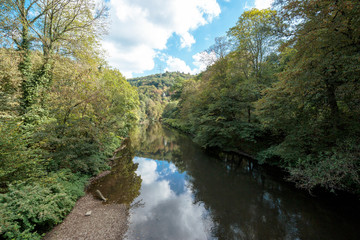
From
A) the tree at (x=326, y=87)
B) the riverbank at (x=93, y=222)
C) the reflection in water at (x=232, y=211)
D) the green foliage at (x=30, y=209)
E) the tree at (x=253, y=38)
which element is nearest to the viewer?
the green foliage at (x=30, y=209)

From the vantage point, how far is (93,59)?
1167 centimetres

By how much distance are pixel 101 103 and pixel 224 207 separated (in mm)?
9903

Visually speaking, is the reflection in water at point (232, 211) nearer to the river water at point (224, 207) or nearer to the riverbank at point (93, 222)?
the river water at point (224, 207)

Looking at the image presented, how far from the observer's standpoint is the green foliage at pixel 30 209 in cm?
349

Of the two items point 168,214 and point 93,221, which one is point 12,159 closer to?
point 93,221

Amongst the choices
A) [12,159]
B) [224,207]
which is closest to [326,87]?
[224,207]

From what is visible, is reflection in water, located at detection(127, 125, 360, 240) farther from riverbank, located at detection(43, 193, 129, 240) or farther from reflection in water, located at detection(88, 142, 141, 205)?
reflection in water, located at detection(88, 142, 141, 205)

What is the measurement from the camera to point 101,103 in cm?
991

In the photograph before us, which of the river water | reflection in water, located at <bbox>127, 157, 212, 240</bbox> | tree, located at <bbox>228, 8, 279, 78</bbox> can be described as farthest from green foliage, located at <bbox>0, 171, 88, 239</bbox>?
Result: tree, located at <bbox>228, 8, 279, 78</bbox>

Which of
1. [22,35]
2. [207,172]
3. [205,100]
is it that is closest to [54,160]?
[22,35]

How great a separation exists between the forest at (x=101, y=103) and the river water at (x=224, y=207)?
4.12 feet

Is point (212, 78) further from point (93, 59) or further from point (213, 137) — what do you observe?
point (93, 59)

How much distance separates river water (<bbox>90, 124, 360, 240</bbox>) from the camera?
5.34 m

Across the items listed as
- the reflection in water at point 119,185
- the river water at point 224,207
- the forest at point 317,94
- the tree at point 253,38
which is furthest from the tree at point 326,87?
the reflection in water at point 119,185
